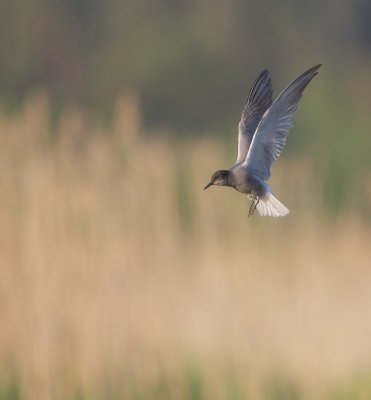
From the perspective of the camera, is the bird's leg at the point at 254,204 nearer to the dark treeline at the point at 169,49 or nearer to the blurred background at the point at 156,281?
the blurred background at the point at 156,281

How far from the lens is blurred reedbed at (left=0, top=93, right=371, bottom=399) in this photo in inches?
175

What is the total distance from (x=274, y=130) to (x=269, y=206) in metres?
0.07

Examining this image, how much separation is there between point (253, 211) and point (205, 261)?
12.9ft

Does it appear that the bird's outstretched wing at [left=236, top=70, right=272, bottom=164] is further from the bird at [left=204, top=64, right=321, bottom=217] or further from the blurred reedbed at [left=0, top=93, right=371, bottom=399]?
the blurred reedbed at [left=0, top=93, right=371, bottom=399]

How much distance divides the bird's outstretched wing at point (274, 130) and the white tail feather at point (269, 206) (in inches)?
0.9

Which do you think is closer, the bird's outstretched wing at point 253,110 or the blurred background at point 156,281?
the bird's outstretched wing at point 253,110

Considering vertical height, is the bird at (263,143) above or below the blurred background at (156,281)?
below

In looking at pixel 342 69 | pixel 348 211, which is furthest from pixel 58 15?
pixel 348 211

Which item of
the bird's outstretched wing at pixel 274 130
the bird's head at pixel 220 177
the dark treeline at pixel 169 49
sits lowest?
the bird's head at pixel 220 177

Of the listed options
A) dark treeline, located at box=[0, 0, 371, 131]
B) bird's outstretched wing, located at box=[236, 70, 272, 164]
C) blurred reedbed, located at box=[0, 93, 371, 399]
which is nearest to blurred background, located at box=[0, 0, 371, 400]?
blurred reedbed, located at box=[0, 93, 371, 399]

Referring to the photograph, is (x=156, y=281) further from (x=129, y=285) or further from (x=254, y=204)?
(x=254, y=204)

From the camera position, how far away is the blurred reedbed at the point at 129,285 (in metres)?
4.46

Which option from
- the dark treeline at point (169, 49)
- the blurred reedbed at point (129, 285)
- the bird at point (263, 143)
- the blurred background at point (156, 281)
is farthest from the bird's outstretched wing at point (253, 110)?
Result: the dark treeline at point (169, 49)

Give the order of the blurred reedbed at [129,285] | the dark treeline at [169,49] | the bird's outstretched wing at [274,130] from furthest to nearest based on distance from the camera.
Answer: the dark treeline at [169,49]
the blurred reedbed at [129,285]
the bird's outstretched wing at [274,130]
